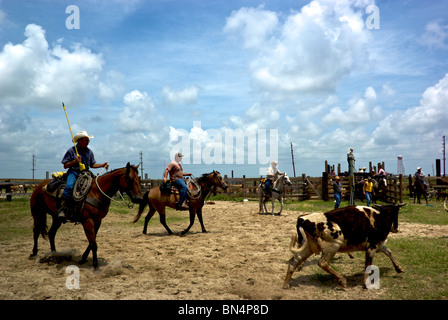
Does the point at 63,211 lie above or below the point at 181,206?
above

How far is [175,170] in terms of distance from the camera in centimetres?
1106

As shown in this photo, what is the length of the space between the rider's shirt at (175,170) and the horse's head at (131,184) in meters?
3.79

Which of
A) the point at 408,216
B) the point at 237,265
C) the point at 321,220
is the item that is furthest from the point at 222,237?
the point at 408,216

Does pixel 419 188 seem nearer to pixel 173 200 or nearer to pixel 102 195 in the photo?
pixel 173 200

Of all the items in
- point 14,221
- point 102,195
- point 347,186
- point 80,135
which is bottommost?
point 14,221

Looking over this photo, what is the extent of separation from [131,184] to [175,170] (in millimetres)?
4051

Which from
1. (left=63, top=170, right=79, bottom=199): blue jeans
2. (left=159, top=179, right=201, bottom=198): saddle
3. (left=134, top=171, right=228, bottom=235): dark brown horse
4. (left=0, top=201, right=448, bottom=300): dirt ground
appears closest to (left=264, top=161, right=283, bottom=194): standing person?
(left=0, top=201, right=448, bottom=300): dirt ground

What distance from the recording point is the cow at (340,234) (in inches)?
220

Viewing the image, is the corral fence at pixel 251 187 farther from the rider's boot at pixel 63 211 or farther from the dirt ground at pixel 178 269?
the rider's boot at pixel 63 211

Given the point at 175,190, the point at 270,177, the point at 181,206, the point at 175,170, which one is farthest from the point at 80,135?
the point at 270,177

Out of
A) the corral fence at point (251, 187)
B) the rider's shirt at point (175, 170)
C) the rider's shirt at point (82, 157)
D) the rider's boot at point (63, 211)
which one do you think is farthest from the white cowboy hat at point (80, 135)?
the corral fence at point (251, 187)

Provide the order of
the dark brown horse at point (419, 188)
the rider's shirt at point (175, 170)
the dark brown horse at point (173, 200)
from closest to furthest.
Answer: the rider's shirt at point (175, 170)
the dark brown horse at point (173, 200)
the dark brown horse at point (419, 188)

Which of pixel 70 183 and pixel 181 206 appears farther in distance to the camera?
pixel 181 206
